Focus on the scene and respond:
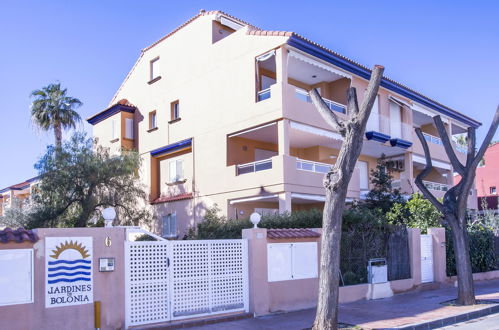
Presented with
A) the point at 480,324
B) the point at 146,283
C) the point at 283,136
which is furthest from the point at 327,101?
the point at 146,283

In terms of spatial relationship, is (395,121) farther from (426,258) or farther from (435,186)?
(426,258)

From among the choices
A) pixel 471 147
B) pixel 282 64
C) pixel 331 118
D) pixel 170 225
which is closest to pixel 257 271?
pixel 331 118

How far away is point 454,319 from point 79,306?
818 cm

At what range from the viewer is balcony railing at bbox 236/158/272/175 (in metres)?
20.8

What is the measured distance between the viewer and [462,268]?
13820 millimetres

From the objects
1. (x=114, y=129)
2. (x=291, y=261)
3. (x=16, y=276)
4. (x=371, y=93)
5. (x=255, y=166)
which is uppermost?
(x=114, y=129)

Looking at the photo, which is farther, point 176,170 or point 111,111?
point 111,111

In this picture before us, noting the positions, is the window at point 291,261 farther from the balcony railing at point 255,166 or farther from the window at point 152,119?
the window at point 152,119

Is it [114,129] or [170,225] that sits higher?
[114,129]

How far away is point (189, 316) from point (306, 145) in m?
14.8

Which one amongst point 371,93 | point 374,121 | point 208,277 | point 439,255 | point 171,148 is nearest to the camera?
point 371,93

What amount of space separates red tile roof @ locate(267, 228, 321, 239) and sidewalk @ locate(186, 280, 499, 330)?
182 cm

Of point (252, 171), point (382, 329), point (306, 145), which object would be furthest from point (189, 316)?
point (306, 145)

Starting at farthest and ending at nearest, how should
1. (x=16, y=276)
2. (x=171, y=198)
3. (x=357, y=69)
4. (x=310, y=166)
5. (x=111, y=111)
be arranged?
(x=111, y=111), (x=171, y=198), (x=357, y=69), (x=310, y=166), (x=16, y=276)
